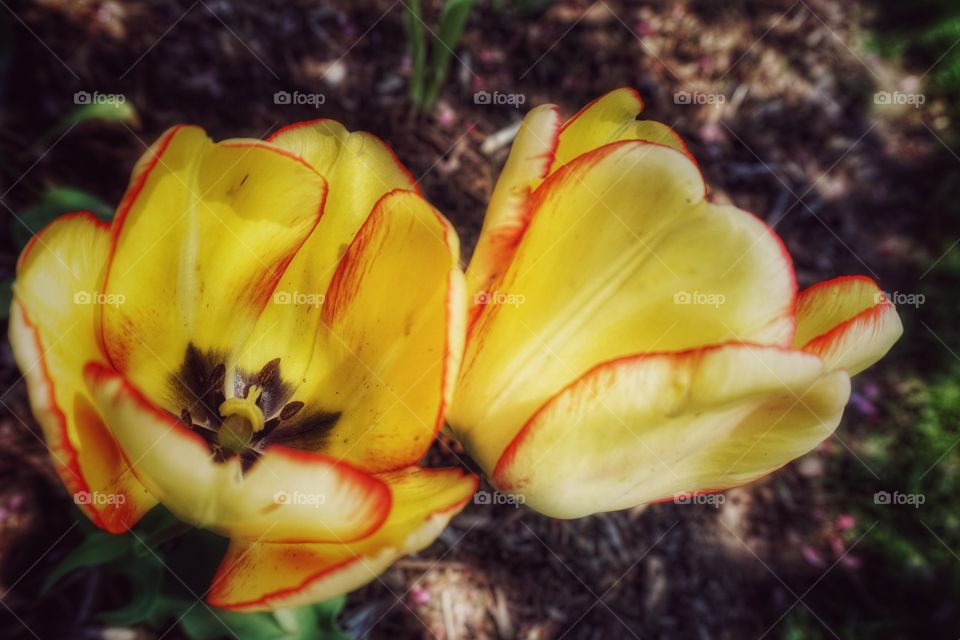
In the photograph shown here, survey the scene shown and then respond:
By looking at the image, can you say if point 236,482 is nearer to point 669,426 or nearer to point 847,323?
point 669,426

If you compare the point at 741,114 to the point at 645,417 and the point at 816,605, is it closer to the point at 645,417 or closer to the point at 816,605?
the point at 816,605

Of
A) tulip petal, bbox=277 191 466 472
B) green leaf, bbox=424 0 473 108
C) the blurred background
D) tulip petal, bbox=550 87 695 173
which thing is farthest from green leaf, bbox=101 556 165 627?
green leaf, bbox=424 0 473 108

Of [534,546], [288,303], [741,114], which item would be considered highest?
[288,303]

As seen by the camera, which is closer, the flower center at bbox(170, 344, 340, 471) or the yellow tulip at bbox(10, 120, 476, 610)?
the yellow tulip at bbox(10, 120, 476, 610)

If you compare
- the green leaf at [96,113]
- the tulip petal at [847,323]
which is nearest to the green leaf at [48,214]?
the green leaf at [96,113]

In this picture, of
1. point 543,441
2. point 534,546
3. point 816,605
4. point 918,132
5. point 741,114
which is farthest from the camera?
point 918,132

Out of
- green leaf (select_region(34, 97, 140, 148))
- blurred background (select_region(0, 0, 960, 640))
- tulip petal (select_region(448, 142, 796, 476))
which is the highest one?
green leaf (select_region(34, 97, 140, 148))

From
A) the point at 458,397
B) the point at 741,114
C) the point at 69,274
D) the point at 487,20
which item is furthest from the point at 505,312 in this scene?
the point at 741,114

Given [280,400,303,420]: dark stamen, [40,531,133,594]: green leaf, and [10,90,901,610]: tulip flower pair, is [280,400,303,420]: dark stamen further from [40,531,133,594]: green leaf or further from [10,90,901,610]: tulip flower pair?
[40,531,133,594]: green leaf
